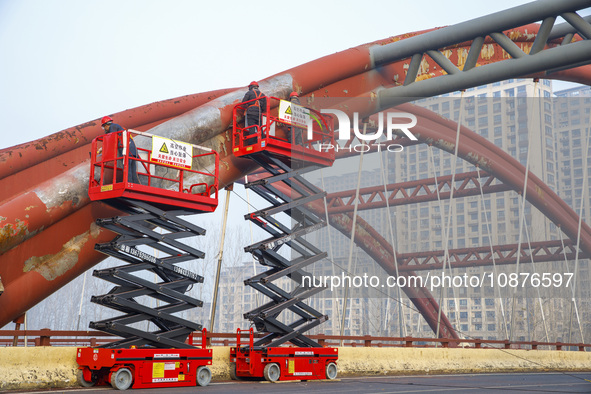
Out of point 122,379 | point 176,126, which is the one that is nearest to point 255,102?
point 176,126

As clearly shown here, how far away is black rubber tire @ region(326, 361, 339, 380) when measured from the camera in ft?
47.1

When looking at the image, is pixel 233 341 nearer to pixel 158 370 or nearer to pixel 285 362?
pixel 285 362

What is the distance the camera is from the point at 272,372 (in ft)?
44.1

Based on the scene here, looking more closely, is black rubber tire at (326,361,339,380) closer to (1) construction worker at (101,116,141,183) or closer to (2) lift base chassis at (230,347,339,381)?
(2) lift base chassis at (230,347,339,381)

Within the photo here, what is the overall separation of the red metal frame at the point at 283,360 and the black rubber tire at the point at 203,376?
120cm

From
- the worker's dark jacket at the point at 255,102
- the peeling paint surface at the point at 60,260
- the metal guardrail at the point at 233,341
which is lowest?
the metal guardrail at the point at 233,341

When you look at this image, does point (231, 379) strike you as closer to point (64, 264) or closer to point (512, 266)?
point (64, 264)

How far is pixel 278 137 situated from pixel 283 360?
5664 mm

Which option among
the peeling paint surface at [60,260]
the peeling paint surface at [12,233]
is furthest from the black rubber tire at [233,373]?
the peeling paint surface at [12,233]

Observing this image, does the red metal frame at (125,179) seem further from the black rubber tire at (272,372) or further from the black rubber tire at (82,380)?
the black rubber tire at (272,372)

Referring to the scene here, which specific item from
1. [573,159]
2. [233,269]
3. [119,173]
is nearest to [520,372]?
[573,159]

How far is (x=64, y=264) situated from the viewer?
45.9 ft

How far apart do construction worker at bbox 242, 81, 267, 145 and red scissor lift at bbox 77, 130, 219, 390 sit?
2.48 metres

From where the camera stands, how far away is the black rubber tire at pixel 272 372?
13289 mm
